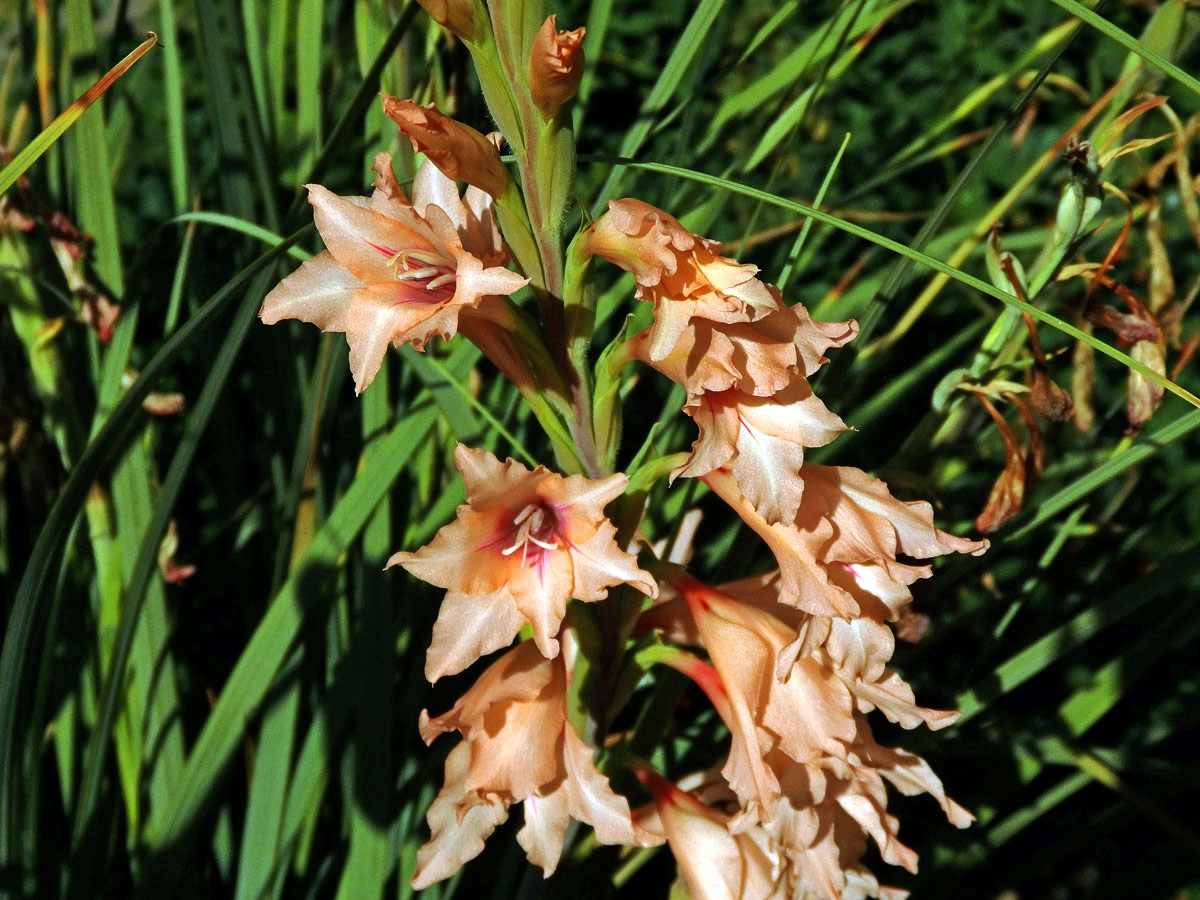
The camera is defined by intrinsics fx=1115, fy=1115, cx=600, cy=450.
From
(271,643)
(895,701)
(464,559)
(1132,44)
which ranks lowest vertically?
(271,643)

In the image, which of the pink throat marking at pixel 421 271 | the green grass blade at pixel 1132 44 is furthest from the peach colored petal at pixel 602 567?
the green grass blade at pixel 1132 44

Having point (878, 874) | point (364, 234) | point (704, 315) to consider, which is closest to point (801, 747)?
point (704, 315)

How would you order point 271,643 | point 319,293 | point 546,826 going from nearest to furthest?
point 319,293 → point 546,826 → point 271,643

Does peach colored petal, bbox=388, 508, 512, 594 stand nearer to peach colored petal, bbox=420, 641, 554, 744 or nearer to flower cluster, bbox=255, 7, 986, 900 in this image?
flower cluster, bbox=255, 7, 986, 900

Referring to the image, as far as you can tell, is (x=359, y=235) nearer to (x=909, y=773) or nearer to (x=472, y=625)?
(x=472, y=625)

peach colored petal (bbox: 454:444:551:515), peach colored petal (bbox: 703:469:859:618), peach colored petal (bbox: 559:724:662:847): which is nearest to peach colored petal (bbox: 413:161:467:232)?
peach colored petal (bbox: 454:444:551:515)

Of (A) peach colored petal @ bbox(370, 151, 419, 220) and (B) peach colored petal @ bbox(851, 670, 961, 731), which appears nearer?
(A) peach colored petal @ bbox(370, 151, 419, 220)

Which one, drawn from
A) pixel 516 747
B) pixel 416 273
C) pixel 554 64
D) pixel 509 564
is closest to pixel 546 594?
pixel 509 564

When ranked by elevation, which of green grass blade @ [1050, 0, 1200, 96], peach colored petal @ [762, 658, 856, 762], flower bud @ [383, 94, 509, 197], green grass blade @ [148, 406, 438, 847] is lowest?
green grass blade @ [148, 406, 438, 847]
